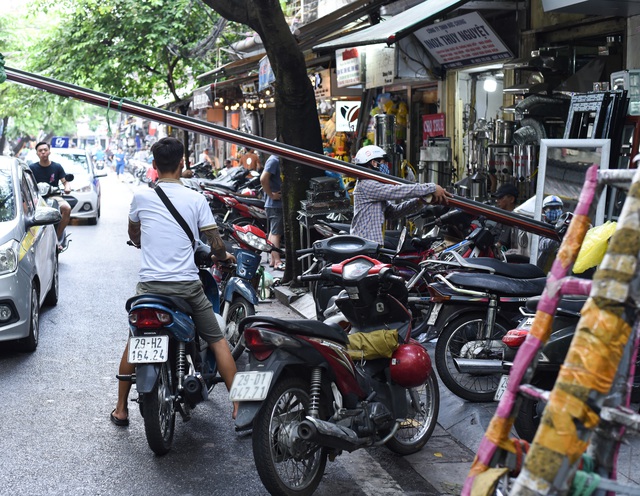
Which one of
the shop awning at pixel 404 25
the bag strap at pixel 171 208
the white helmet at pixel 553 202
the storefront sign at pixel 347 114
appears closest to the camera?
the bag strap at pixel 171 208

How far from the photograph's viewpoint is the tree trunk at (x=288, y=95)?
10.5 m

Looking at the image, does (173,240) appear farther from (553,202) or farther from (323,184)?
(323,184)

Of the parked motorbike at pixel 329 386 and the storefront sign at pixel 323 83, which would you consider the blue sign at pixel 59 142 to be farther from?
the parked motorbike at pixel 329 386

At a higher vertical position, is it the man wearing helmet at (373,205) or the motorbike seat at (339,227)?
the man wearing helmet at (373,205)

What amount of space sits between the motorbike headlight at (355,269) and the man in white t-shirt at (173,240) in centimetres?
95

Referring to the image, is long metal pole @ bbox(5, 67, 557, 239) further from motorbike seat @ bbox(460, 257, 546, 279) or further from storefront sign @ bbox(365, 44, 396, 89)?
storefront sign @ bbox(365, 44, 396, 89)

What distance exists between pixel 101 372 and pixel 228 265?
183 centimetres

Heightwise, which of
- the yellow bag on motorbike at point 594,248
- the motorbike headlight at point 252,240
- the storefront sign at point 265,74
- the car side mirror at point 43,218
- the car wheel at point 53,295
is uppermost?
the storefront sign at point 265,74

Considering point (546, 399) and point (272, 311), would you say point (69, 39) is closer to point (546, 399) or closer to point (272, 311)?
point (272, 311)

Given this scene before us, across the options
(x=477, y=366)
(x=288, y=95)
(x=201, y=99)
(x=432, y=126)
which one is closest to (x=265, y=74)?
(x=432, y=126)

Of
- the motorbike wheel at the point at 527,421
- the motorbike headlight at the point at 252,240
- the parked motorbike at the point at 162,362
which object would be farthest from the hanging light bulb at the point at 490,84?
the motorbike wheel at the point at 527,421

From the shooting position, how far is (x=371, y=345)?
204 inches

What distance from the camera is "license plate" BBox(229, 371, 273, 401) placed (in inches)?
173

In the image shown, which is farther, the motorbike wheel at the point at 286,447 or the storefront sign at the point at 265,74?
the storefront sign at the point at 265,74
